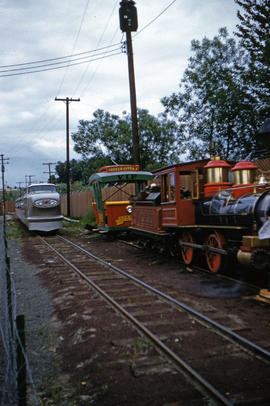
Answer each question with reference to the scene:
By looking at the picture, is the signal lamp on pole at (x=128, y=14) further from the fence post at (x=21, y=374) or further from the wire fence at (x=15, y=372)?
the fence post at (x=21, y=374)

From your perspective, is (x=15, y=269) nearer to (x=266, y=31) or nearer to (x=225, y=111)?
(x=225, y=111)

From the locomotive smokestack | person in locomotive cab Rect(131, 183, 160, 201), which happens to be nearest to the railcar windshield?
person in locomotive cab Rect(131, 183, 160, 201)

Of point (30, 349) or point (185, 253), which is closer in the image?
point (30, 349)

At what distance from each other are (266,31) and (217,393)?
17211mm

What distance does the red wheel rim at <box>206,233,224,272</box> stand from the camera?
8.61m

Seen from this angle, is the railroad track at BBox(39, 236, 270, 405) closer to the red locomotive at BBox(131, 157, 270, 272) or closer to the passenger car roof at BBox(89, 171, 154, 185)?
Answer: the red locomotive at BBox(131, 157, 270, 272)

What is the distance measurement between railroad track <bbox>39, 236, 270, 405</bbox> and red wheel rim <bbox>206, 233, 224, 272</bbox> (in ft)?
6.17

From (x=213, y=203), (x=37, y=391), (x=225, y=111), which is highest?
(x=225, y=111)

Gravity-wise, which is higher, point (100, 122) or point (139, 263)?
point (100, 122)

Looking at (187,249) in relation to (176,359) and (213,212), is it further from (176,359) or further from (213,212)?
(176,359)

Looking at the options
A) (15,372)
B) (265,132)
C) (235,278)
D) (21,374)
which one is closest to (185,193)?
(235,278)

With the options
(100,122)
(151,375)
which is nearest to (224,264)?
(151,375)

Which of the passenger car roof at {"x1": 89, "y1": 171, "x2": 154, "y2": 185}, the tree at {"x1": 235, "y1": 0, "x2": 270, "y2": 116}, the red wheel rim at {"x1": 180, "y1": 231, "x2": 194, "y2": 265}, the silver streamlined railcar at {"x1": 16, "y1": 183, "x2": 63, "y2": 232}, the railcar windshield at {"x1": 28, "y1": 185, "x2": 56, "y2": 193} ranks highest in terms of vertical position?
the tree at {"x1": 235, "y1": 0, "x2": 270, "y2": 116}

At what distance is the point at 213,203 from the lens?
884 cm
